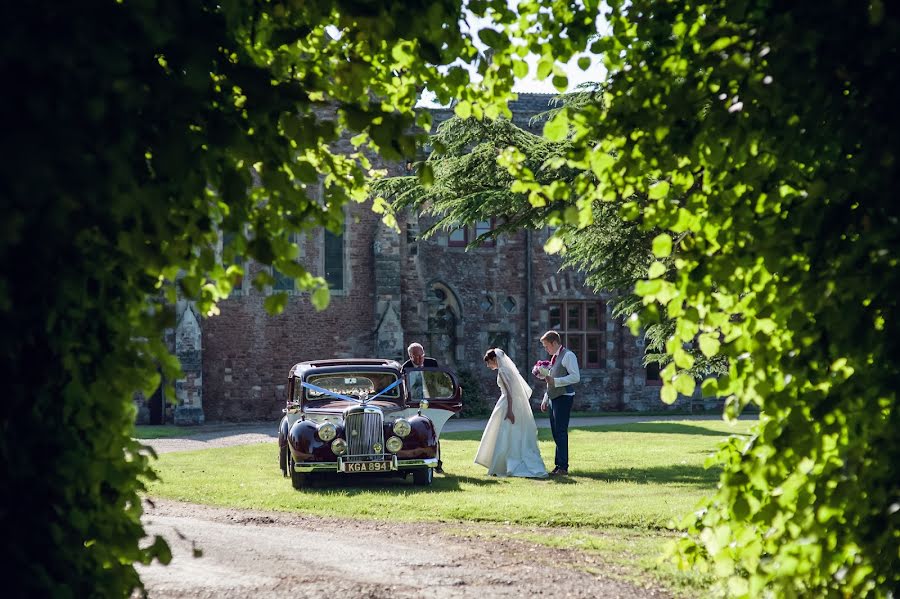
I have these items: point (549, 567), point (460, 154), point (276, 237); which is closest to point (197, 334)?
point (460, 154)

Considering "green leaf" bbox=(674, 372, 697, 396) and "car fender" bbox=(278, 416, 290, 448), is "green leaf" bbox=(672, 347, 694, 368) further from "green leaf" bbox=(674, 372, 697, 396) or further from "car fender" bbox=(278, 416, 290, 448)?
"car fender" bbox=(278, 416, 290, 448)

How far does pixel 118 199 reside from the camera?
2971 millimetres

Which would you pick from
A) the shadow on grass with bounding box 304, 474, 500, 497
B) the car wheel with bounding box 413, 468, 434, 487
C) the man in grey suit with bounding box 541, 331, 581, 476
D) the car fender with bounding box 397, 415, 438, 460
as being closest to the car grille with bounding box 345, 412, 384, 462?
the car fender with bounding box 397, 415, 438, 460

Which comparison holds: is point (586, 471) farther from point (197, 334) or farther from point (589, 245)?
point (197, 334)

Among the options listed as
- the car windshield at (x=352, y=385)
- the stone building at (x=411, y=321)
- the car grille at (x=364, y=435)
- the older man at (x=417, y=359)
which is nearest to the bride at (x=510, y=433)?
the older man at (x=417, y=359)

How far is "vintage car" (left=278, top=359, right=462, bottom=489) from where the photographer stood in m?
12.6

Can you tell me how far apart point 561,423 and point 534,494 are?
2311 millimetres

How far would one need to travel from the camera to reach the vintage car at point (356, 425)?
12.6 meters

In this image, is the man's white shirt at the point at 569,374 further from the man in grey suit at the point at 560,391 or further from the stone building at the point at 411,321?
Answer: the stone building at the point at 411,321

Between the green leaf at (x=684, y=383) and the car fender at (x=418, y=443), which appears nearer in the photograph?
the green leaf at (x=684, y=383)

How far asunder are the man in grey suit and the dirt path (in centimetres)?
460

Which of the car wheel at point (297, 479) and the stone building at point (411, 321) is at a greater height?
the stone building at point (411, 321)


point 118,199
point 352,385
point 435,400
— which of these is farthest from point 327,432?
point 118,199

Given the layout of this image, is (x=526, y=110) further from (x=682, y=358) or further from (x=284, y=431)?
(x=682, y=358)
